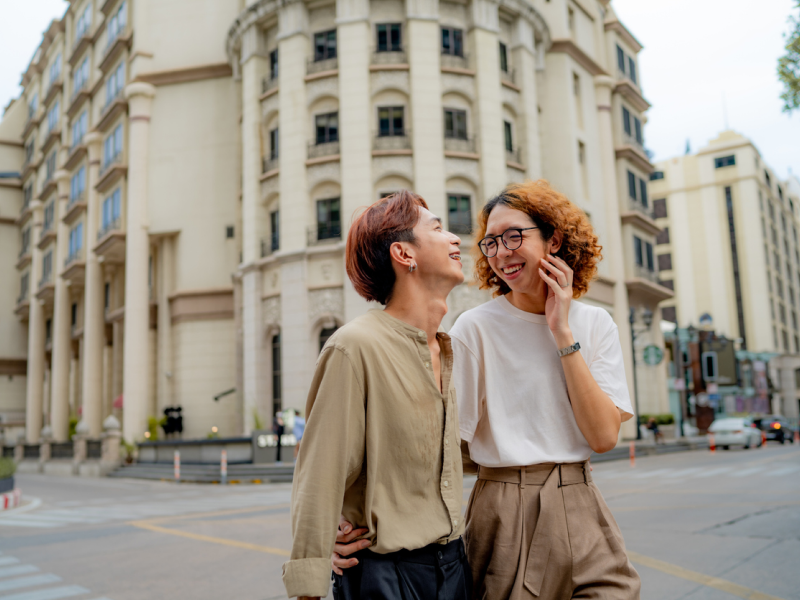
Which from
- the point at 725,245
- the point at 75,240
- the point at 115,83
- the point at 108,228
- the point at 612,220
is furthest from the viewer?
the point at 725,245

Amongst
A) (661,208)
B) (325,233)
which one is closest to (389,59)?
(325,233)

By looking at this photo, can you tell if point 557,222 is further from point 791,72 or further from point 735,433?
point 735,433

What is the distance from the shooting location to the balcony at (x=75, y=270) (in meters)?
40.2

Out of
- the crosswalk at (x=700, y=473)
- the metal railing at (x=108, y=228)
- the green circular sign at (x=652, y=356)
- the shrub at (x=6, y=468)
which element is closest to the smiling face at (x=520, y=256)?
the crosswalk at (x=700, y=473)

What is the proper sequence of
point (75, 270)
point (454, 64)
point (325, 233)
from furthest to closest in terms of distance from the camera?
point (75, 270)
point (454, 64)
point (325, 233)

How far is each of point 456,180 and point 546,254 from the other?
26.6 meters

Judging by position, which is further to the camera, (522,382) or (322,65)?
(322,65)

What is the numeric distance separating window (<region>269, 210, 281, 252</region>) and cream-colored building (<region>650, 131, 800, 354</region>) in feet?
152

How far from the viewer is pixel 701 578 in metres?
5.87

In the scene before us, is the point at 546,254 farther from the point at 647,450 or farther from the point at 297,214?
the point at 647,450

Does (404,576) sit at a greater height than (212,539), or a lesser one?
greater

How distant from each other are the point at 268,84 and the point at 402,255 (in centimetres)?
3033

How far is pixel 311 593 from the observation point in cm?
182

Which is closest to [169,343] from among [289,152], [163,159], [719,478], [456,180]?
[163,159]
